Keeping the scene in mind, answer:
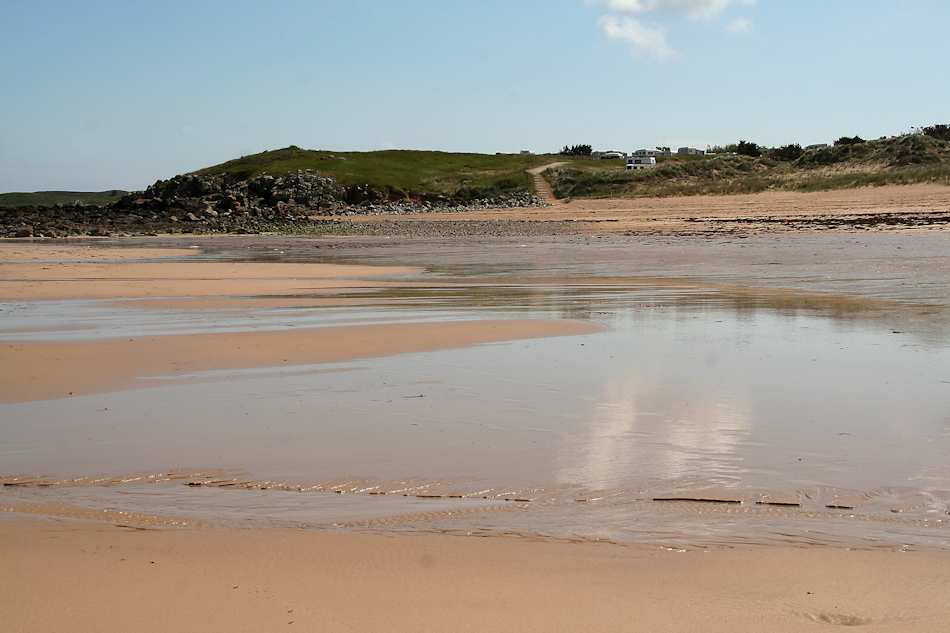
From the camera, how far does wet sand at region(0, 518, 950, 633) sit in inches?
108

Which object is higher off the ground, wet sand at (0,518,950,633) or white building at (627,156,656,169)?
white building at (627,156,656,169)

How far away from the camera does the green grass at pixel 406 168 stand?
210 ft

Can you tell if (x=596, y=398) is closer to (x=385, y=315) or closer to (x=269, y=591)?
(x=269, y=591)

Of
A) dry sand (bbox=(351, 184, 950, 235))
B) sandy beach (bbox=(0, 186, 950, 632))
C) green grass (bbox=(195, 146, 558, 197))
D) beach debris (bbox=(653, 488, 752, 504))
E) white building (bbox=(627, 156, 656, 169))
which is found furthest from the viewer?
white building (bbox=(627, 156, 656, 169))

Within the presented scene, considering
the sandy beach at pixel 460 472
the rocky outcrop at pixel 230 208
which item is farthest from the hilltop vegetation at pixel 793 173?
the sandy beach at pixel 460 472

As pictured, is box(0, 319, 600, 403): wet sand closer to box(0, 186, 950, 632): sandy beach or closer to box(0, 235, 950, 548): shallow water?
box(0, 186, 950, 632): sandy beach

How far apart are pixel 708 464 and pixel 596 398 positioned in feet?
5.39

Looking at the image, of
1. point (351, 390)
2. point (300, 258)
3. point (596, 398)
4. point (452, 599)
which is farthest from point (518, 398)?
point (300, 258)

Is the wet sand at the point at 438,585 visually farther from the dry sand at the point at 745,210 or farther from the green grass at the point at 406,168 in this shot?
the green grass at the point at 406,168

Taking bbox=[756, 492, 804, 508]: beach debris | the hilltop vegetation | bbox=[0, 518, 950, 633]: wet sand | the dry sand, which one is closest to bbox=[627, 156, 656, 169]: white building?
the hilltop vegetation

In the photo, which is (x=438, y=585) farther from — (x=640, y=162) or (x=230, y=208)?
(x=640, y=162)

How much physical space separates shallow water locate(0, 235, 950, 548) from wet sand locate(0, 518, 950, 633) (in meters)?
0.24

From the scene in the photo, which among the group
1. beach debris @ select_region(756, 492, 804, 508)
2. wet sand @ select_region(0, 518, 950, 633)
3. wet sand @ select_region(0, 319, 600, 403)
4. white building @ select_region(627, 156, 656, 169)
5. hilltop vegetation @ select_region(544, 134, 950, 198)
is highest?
white building @ select_region(627, 156, 656, 169)

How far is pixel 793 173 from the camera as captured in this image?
47406 millimetres
